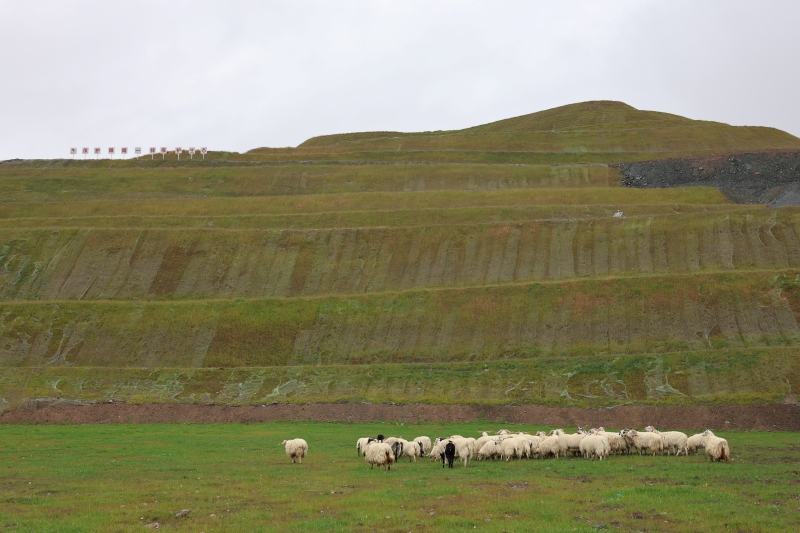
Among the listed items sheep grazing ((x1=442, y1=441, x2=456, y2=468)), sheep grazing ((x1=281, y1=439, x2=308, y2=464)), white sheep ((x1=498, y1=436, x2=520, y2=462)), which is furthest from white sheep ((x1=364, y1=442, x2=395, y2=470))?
white sheep ((x1=498, y1=436, x2=520, y2=462))

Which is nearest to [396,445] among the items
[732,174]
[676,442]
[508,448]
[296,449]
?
[296,449]

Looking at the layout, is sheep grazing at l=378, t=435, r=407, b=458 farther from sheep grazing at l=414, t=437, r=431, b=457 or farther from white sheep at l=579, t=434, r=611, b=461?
white sheep at l=579, t=434, r=611, b=461

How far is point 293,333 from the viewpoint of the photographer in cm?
7556

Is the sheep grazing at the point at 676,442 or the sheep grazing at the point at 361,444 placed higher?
the sheep grazing at the point at 361,444

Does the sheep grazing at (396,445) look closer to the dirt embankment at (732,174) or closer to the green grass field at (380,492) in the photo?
the green grass field at (380,492)

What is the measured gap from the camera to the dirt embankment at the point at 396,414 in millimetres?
52531

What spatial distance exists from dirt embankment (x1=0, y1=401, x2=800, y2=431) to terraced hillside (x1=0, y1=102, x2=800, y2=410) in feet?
6.45

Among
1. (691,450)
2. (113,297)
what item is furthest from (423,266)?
(691,450)

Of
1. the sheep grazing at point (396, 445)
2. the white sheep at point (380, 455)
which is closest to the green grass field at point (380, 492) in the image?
the white sheep at point (380, 455)

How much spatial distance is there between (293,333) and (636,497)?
178ft

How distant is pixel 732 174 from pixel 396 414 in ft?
239

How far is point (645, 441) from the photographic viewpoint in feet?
122

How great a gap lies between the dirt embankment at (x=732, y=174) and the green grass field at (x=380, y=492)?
6915 cm

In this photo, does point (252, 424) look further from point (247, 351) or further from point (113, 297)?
point (113, 297)
